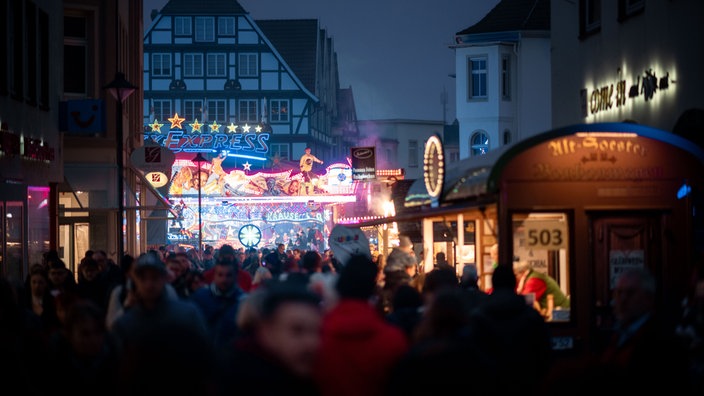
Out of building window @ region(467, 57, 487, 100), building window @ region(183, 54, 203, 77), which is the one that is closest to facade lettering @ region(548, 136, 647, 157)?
building window @ region(467, 57, 487, 100)

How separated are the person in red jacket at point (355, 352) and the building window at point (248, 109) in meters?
71.5

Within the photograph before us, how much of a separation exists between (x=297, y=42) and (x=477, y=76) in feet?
129

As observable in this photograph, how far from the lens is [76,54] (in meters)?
33.7

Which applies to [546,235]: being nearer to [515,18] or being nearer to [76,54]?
[76,54]

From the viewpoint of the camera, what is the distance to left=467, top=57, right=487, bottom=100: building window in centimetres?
4588

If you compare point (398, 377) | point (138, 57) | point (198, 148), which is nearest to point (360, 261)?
point (398, 377)

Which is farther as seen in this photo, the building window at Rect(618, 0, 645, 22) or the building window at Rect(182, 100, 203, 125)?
the building window at Rect(182, 100, 203, 125)

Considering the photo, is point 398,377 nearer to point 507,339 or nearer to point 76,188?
point 507,339

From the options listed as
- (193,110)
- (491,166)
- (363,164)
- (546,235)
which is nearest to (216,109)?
(193,110)

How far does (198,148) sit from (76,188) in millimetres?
28241

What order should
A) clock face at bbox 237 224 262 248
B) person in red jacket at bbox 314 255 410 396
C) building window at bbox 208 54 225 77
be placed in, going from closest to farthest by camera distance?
person in red jacket at bbox 314 255 410 396, clock face at bbox 237 224 262 248, building window at bbox 208 54 225 77

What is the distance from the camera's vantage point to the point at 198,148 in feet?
201

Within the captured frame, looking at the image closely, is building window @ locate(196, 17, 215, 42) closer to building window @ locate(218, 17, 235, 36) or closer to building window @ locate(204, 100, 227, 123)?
building window @ locate(218, 17, 235, 36)

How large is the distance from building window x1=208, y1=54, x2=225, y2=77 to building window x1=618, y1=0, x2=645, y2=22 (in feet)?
186
